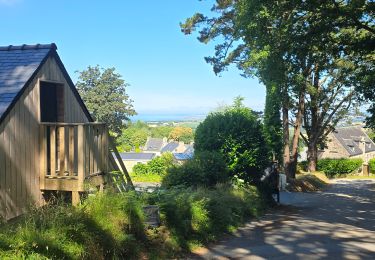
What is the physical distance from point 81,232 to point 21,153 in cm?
337

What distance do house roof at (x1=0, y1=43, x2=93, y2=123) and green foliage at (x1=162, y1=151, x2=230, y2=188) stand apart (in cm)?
364

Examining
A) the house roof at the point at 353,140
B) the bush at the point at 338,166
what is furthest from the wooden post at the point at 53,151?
the house roof at the point at 353,140

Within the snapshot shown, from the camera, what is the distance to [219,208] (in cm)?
895

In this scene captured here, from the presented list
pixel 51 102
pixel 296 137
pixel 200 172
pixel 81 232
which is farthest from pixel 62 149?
pixel 296 137

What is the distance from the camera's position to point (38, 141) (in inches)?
329

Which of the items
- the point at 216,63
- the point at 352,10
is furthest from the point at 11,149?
the point at 216,63

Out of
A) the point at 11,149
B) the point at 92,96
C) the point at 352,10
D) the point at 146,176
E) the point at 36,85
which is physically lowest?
the point at 146,176

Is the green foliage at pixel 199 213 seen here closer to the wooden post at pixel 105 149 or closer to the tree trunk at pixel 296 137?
the wooden post at pixel 105 149

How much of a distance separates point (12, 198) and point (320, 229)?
643 centimetres

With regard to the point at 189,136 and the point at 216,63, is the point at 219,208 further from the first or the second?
the point at 189,136

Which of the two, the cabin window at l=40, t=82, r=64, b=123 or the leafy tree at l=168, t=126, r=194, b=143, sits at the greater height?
the leafy tree at l=168, t=126, r=194, b=143

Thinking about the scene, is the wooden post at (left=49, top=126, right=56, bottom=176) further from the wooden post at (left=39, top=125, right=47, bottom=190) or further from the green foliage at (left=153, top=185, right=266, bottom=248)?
the green foliage at (left=153, top=185, right=266, bottom=248)

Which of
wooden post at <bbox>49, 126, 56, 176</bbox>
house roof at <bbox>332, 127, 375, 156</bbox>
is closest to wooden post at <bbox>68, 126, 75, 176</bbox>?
wooden post at <bbox>49, 126, 56, 176</bbox>

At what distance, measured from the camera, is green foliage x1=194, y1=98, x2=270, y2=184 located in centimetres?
1355
